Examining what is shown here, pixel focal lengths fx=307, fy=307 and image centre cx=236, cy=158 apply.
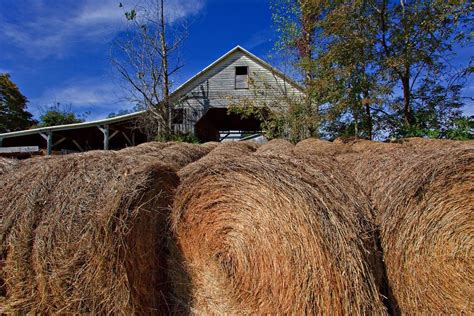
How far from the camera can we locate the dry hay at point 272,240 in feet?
7.02

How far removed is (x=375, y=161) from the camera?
351 cm

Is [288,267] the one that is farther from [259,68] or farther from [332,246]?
[259,68]

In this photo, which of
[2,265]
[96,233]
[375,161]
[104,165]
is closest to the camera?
[96,233]

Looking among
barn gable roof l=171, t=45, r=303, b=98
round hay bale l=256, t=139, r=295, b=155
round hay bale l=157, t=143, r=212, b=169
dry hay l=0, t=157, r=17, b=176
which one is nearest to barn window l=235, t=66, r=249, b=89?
barn gable roof l=171, t=45, r=303, b=98

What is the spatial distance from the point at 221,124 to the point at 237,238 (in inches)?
969

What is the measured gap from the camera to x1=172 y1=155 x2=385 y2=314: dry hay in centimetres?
214

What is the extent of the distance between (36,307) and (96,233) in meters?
0.78

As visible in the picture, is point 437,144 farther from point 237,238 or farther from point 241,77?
point 241,77

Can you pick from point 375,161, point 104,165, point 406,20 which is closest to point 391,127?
point 406,20

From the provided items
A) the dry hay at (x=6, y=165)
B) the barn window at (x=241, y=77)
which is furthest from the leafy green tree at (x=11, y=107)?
the dry hay at (x=6, y=165)

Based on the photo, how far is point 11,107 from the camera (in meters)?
33.1

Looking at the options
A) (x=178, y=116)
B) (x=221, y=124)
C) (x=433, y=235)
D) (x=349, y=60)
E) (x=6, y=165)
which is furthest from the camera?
(x=221, y=124)

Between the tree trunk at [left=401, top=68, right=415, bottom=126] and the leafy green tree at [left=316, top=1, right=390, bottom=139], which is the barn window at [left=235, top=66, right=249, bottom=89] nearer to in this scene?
the leafy green tree at [left=316, top=1, right=390, bottom=139]

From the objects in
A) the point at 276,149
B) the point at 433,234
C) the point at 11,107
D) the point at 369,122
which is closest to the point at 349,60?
the point at 369,122
